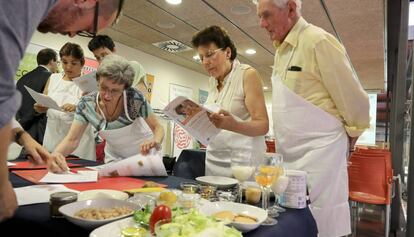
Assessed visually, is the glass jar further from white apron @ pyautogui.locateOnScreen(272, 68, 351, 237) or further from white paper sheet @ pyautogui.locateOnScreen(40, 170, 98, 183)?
white apron @ pyautogui.locateOnScreen(272, 68, 351, 237)

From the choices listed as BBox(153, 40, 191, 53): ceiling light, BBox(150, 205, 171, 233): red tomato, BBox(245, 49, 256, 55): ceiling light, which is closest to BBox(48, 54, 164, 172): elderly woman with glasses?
BBox(150, 205, 171, 233): red tomato

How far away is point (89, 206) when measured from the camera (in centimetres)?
87

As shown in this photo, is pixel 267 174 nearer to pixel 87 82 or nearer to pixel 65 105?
pixel 87 82

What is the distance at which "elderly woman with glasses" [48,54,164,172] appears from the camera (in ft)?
5.52

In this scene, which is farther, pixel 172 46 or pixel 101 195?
pixel 172 46

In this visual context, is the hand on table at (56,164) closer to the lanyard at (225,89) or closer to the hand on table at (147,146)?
the hand on table at (147,146)

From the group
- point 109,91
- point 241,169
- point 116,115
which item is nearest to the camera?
point 241,169

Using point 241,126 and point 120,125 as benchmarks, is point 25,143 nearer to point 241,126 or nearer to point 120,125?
point 120,125

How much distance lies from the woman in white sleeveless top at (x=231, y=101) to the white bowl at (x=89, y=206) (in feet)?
2.30

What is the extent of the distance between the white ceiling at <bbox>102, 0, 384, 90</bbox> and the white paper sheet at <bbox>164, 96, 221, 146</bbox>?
2306 mm

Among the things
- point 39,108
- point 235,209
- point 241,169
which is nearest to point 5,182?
point 235,209

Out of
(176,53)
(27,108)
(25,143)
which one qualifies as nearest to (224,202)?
(25,143)

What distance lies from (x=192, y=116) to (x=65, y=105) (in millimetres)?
1252

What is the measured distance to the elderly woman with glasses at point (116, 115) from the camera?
5.52 feet
